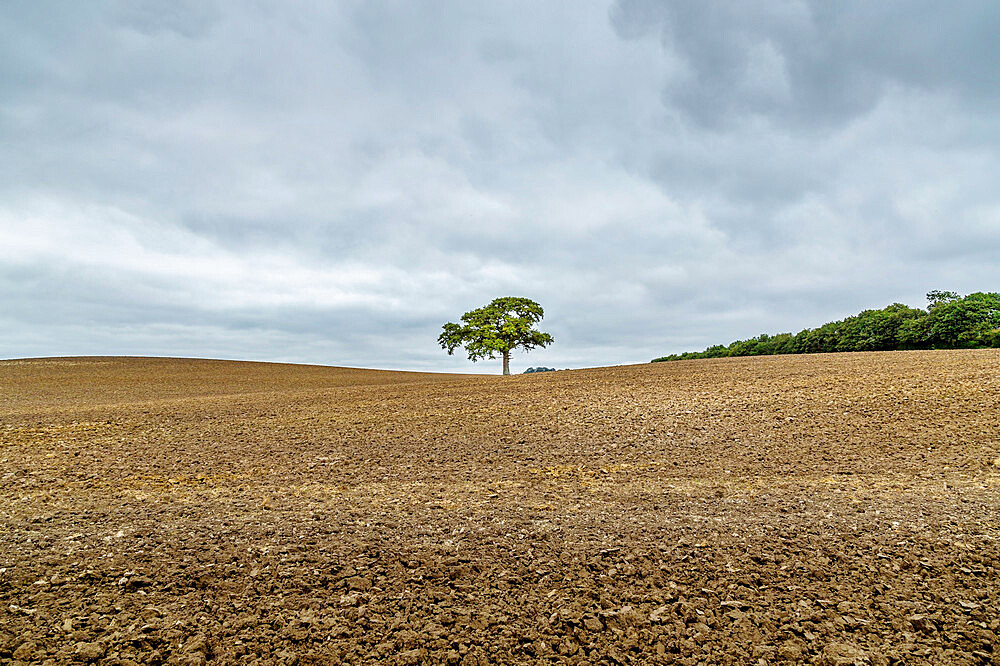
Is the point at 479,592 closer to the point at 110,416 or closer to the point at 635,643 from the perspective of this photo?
the point at 635,643

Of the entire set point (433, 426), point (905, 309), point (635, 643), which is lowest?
point (635, 643)

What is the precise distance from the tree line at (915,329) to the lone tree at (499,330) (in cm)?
1767

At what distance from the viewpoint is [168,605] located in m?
3.95

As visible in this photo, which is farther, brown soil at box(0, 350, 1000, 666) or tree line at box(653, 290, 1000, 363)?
tree line at box(653, 290, 1000, 363)

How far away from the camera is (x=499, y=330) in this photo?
106 ft

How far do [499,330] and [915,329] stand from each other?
924 inches

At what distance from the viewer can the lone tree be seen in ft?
105

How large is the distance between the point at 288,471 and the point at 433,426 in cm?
320

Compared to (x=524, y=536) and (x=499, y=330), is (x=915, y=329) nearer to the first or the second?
(x=499, y=330)

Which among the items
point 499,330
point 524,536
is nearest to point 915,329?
point 499,330

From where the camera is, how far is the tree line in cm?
2694

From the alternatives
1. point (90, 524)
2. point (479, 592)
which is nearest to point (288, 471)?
point (90, 524)

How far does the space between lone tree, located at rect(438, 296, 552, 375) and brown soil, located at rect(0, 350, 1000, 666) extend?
20876mm

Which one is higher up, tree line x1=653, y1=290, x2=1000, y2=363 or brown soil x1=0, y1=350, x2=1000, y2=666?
tree line x1=653, y1=290, x2=1000, y2=363
